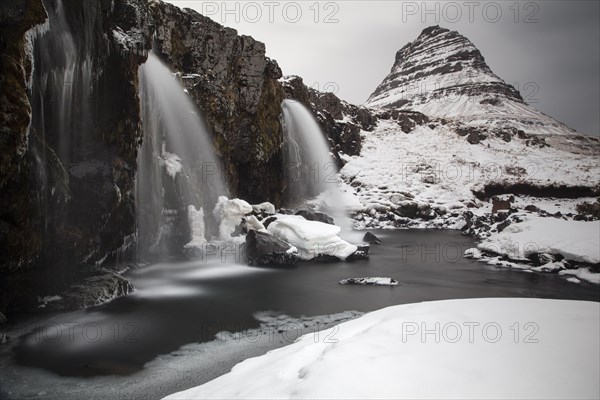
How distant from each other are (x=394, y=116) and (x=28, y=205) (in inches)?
2350

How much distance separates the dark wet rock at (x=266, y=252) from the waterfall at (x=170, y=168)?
138 inches

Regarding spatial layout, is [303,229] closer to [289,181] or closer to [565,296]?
[565,296]

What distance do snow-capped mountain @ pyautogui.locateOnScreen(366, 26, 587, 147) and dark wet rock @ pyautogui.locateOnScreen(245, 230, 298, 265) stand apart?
237 feet

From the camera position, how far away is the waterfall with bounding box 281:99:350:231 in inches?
1336

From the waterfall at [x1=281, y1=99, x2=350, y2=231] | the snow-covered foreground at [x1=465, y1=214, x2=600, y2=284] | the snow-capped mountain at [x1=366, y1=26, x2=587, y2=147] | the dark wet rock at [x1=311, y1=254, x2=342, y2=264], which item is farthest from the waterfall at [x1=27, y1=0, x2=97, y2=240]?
the snow-capped mountain at [x1=366, y1=26, x2=587, y2=147]

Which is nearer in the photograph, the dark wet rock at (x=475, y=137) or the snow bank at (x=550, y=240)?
the snow bank at (x=550, y=240)

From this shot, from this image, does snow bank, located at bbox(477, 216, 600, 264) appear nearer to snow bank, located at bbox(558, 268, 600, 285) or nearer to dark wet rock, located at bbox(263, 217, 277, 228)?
snow bank, located at bbox(558, 268, 600, 285)

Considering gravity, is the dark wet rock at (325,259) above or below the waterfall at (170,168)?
below

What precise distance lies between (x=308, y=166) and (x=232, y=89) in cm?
1344

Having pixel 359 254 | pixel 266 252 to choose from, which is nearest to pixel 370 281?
pixel 359 254

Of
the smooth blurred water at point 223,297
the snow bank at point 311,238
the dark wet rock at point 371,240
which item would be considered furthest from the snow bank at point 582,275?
the dark wet rock at point 371,240

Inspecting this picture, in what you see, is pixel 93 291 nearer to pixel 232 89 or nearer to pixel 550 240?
pixel 550 240

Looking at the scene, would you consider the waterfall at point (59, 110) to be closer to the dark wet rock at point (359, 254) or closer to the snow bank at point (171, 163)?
the snow bank at point (171, 163)

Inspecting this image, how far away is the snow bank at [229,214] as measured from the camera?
20.8 metres
